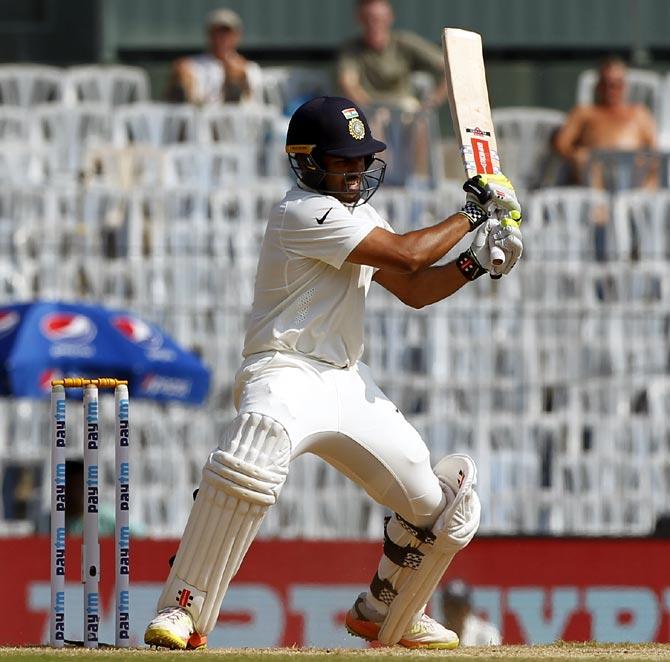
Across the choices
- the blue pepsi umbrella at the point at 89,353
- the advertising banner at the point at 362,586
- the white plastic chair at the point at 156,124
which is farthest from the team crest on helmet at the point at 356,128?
the white plastic chair at the point at 156,124

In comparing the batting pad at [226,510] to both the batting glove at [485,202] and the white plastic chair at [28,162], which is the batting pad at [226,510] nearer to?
the batting glove at [485,202]

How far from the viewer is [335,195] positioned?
17.5ft

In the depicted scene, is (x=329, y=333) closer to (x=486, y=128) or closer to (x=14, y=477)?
(x=486, y=128)

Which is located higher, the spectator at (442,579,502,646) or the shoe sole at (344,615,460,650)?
the shoe sole at (344,615,460,650)

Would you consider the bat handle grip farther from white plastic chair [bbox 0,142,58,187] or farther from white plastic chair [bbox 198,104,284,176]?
white plastic chair [bbox 0,142,58,187]

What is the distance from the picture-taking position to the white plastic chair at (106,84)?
12172 mm

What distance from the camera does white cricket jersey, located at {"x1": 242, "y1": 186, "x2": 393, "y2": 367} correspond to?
5168 mm

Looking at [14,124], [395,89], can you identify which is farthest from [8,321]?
[395,89]

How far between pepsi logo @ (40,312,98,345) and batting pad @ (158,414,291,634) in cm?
396

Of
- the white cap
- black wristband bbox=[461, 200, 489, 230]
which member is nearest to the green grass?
black wristband bbox=[461, 200, 489, 230]

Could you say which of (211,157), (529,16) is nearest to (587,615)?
(211,157)

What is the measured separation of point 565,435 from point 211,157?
290cm

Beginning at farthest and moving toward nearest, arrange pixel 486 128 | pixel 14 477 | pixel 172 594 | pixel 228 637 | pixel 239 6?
pixel 239 6
pixel 14 477
pixel 228 637
pixel 486 128
pixel 172 594

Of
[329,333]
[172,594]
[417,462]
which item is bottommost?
[172,594]
